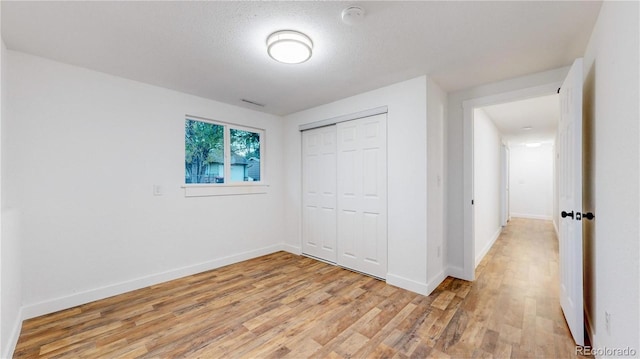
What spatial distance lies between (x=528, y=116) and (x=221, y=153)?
532 cm

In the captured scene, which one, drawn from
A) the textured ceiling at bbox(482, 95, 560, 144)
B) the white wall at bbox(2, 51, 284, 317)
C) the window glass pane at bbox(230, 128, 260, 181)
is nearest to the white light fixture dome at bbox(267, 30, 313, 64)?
the white wall at bbox(2, 51, 284, 317)

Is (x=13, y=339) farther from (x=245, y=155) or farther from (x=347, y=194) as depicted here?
(x=347, y=194)

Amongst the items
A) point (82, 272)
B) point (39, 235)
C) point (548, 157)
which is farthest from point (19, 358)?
point (548, 157)

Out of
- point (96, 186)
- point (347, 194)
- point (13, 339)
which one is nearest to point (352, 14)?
point (347, 194)

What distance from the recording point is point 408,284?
110 inches

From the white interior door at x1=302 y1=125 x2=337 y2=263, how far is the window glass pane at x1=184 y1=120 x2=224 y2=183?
52.0 inches

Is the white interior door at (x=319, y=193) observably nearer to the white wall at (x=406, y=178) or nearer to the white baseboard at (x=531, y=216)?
the white wall at (x=406, y=178)

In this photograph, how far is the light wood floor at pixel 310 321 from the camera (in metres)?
1.82

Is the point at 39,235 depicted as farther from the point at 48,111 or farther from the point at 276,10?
the point at 276,10

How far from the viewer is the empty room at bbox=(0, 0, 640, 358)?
1675 mm

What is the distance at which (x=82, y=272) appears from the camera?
8.23ft

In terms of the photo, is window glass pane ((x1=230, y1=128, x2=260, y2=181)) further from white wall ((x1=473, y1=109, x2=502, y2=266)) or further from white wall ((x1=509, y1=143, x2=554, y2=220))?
white wall ((x1=509, y1=143, x2=554, y2=220))

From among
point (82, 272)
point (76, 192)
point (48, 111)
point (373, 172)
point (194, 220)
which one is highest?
point (48, 111)

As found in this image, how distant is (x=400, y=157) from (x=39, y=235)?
370cm
